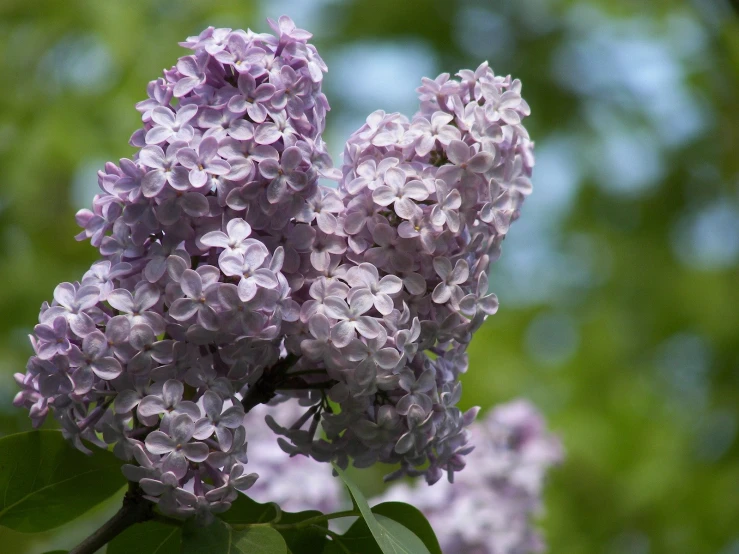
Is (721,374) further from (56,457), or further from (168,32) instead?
A: (56,457)

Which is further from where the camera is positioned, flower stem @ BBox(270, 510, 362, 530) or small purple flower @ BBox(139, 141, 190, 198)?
flower stem @ BBox(270, 510, 362, 530)

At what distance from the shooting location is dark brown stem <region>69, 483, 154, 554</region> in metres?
0.89

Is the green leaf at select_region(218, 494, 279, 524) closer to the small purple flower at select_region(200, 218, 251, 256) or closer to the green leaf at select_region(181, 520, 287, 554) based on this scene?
the green leaf at select_region(181, 520, 287, 554)

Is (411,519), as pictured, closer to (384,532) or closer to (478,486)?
(384,532)

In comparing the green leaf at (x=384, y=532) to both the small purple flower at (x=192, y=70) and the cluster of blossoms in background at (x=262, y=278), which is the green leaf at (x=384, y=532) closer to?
the cluster of blossoms in background at (x=262, y=278)

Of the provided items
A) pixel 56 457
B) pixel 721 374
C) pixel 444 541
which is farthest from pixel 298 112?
pixel 721 374

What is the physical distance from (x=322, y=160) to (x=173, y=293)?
0.20 m

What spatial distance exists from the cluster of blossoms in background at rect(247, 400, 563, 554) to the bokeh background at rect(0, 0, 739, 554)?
1.12 meters

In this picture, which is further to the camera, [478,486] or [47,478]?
[478,486]

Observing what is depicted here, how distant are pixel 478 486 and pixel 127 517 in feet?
3.79

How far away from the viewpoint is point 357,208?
92 cm

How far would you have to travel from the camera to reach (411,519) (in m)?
1.05

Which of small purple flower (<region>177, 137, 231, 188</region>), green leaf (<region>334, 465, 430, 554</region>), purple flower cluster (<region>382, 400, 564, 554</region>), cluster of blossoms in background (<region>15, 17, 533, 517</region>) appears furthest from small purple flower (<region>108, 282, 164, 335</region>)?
purple flower cluster (<region>382, 400, 564, 554</region>)

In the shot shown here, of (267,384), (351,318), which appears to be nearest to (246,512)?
(267,384)
